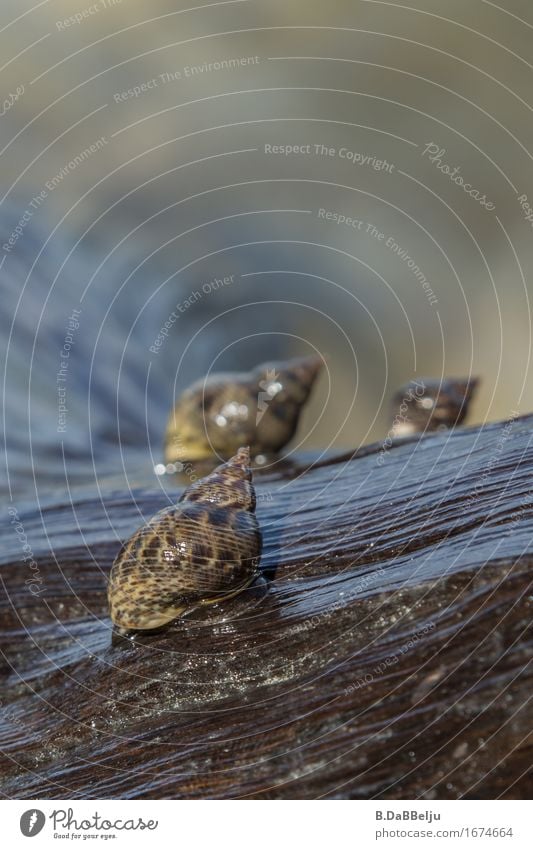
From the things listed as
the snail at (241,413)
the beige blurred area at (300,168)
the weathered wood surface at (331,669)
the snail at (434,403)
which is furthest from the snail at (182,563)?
the beige blurred area at (300,168)

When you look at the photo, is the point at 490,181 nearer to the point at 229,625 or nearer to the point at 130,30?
the point at 130,30
